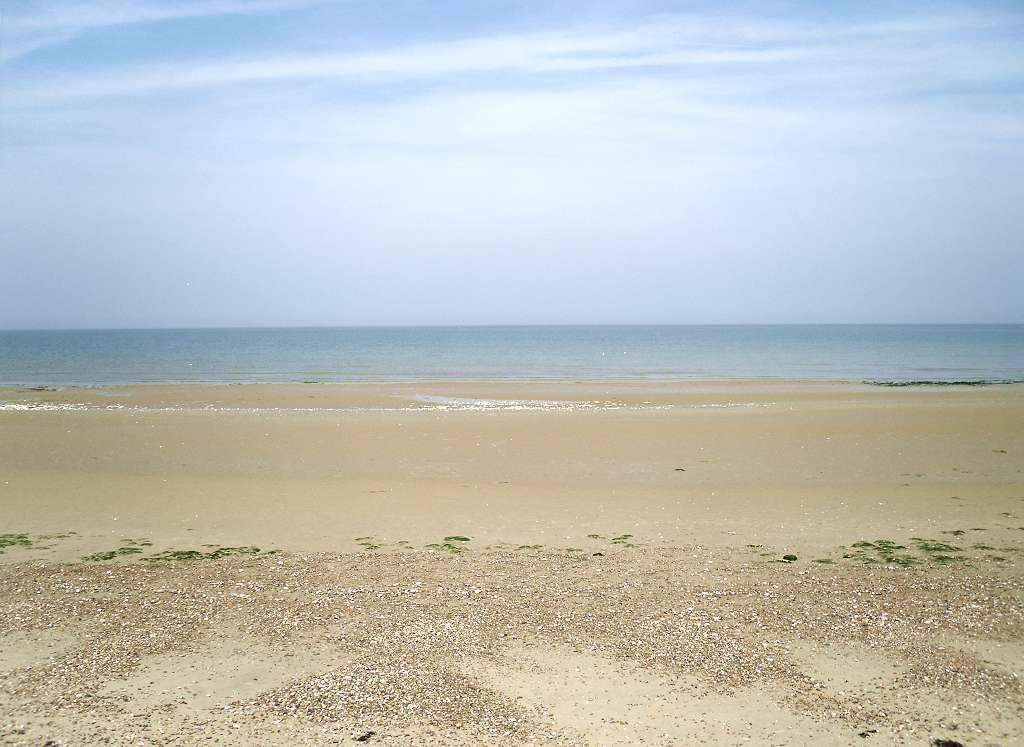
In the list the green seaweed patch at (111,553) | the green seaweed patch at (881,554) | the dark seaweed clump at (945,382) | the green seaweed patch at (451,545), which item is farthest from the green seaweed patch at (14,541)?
the dark seaweed clump at (945,382)

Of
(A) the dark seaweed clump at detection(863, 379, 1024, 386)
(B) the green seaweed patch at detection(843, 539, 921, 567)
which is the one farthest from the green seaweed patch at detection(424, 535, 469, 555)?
(A) the dark seaweed clump at detection(863, 379, 1024, 386)

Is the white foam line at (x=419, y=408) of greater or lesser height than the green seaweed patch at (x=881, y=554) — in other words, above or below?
below

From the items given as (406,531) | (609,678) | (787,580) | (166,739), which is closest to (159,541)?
(406,531)

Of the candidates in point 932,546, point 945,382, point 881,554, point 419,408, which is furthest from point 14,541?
point 945,382

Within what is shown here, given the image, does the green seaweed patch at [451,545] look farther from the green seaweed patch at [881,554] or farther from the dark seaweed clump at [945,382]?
the dark seaweed clump at [945,382]

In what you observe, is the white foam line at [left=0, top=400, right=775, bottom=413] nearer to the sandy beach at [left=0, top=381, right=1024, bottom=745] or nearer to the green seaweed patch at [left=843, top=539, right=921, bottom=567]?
the sandy beach at [left=0, top=381, right=1024, bottom=745]

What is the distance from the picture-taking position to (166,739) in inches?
203

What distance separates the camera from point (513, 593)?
312 inches

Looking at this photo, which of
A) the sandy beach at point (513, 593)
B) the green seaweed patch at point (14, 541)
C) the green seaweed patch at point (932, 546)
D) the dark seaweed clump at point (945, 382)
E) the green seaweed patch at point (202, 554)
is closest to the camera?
the sandy beach at point (513, 593)

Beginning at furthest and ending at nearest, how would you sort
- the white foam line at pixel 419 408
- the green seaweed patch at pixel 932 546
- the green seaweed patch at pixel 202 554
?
the white foam line at pixel 419 408 → the green seaweed patch at pixel 932 546 → the green seaweed patch at pixel 202 554

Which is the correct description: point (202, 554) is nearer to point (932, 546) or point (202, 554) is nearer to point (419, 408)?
point (932, 546)

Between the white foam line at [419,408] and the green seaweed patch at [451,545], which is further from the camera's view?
the white foam line at [419,408]

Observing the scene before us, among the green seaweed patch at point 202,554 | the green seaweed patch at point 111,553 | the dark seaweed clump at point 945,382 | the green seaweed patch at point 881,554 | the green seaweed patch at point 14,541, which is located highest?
the dark seaweed clump at point 945,382

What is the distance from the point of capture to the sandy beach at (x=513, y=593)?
5484 mm
